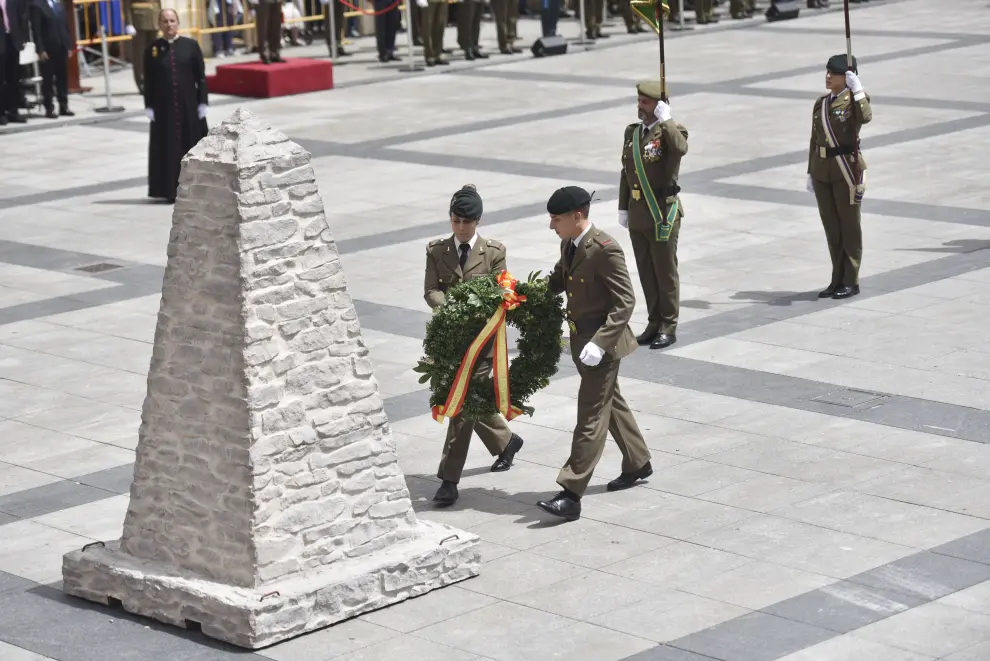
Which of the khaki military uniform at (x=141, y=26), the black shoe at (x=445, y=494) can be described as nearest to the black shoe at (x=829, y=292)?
the black shoe at (x=445, y=494)

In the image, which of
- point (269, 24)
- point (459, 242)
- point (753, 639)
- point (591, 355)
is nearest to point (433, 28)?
point (269, 24)

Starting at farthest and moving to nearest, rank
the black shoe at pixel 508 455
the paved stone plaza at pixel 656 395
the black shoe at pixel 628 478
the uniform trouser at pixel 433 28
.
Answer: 1. the uniform trouser at pixel 433 28
2. the black shoe at pixel 508 455
3. the black shoe at pixel 628 478
4. the paved stone plaza at pixel 656 395

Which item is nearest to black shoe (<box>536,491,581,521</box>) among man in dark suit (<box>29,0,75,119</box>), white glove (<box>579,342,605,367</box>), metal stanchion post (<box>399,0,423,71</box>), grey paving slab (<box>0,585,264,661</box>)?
white glove (<box>579,342,605,367</box>)

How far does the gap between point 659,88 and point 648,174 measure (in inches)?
29.2

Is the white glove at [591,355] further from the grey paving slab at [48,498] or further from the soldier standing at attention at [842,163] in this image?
the soldier standing at attention at [842,163]

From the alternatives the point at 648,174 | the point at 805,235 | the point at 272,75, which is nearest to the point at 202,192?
the point at 648,174

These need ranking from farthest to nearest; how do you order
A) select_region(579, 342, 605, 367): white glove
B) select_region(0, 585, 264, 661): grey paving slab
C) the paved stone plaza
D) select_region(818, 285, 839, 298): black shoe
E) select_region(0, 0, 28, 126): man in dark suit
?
select_region(0, 0, 28, 126): man in dark suit, select_region(818, 285, 839, 298): black shoe, select_region(579, 342, 605, 367): white glove, the paved stone plaza, select_region(0, 585, 264, 661): grey paving slab

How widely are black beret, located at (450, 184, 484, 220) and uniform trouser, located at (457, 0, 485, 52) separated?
20.5 meters

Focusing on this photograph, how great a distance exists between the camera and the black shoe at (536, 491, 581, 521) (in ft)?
31.8

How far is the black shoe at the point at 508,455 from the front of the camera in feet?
34.9

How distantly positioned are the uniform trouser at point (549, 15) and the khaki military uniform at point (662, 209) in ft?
56.4

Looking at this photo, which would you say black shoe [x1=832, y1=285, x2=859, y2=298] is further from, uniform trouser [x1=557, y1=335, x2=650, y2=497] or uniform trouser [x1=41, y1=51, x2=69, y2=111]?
uniform trouser [x1=41, y1=51, x2=69, y2=111]

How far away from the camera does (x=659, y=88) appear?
42.4 feet

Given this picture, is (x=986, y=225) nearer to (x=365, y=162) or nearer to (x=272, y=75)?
(x=365, y=162)
